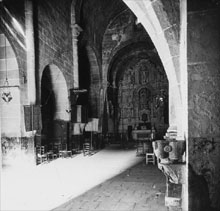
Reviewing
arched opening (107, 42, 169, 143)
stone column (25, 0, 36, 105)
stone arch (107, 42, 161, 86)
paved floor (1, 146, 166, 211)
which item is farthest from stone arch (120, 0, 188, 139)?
arched opening (107, 42, 169, 143)

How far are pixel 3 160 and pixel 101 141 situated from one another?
244 inches

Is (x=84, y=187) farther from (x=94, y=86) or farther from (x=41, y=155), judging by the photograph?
(x=94, y=86)

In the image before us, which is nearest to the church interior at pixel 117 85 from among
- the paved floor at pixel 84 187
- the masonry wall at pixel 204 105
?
the masonry wall at pixel 204 105

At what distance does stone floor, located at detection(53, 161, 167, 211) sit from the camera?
170 inches

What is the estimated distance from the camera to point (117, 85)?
19109mm

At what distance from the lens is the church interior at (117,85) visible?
2182 millimetres

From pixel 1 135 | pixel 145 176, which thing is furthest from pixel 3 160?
pixel 145 176

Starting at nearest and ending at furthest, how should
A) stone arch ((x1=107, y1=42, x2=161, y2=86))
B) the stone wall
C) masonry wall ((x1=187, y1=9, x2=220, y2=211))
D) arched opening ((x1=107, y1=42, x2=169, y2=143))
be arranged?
masonry wall ((x1=187, y1=9, x2=220, y2=211)) → the stone wall → stone arch ((x1=107, y1=42, x2=161, y2=86)) → arched opening ((x1=107, y1=42, x2=169, y2=143))

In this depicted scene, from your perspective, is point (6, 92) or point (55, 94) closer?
point (6, 92)

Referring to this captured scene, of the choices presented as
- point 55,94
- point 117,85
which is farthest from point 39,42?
point 117,85

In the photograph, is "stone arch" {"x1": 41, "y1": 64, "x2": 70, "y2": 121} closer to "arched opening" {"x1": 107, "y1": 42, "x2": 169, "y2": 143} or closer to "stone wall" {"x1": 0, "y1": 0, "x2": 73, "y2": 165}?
"stone wall" {"x1": 0, "y1": 0, "x2": 73, "y2": 165}

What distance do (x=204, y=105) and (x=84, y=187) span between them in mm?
4359

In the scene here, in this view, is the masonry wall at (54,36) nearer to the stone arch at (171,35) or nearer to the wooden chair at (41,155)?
the wooden chair at (41,155)

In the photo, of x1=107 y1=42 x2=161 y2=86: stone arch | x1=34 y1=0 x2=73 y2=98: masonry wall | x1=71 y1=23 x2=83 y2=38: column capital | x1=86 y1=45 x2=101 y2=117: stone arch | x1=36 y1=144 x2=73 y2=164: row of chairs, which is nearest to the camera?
x1=36 y1=144 x2=73 y2=164: row of chairs
